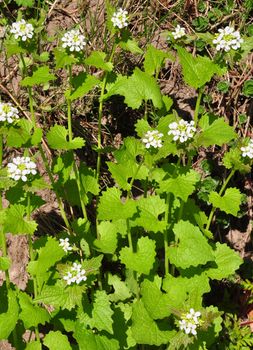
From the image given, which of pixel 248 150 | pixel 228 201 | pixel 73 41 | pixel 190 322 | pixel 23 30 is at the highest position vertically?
pixel 23 30

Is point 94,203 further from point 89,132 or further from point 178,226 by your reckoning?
point 178,226

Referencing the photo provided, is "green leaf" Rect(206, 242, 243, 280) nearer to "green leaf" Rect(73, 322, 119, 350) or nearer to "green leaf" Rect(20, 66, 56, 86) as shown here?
"green leaf" Rect(73, 322, 119, 350)

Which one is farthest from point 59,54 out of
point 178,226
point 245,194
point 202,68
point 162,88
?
point 245,194

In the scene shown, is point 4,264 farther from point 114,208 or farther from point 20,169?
point 114,208

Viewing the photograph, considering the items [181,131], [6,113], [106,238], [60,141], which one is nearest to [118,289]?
[106,238]

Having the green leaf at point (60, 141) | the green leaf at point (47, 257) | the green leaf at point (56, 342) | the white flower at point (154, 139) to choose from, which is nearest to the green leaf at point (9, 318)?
the green leaf at point (47, 257)

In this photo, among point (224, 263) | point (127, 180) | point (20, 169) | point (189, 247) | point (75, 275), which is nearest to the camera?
point (20, 169)

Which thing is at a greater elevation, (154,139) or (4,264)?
(154,139)
